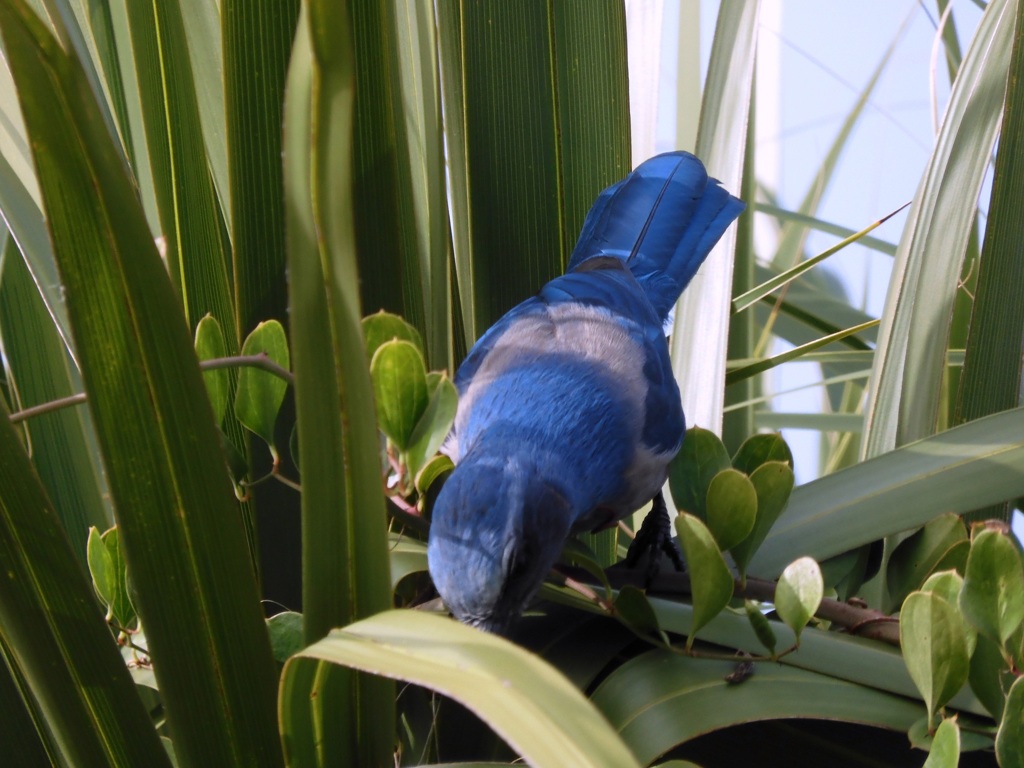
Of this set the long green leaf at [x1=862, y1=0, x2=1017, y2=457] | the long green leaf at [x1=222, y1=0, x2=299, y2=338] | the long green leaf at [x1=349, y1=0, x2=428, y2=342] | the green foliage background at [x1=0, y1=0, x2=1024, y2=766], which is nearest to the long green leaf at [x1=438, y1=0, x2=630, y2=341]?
the green foliage background at [x1=0, y1=0, x2=1024, y2=766]

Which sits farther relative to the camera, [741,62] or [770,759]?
[741,62]

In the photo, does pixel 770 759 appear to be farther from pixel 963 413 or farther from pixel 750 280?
pixel 750 280

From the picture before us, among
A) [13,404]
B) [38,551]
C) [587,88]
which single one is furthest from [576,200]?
[38,551]

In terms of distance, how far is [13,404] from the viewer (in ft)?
3.70

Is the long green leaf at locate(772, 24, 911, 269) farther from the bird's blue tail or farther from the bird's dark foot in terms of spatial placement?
the bird's dark foot

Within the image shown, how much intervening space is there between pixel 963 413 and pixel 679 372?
404 mm

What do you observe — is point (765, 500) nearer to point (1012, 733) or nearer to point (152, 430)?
point (1012, 733)

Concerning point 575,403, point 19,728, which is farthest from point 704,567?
point 575,403

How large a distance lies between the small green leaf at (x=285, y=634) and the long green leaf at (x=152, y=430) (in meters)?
0.07

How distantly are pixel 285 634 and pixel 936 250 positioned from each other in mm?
Answer: 926

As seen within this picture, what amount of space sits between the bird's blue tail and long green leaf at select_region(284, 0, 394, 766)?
964 mm

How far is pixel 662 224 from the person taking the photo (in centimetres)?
181

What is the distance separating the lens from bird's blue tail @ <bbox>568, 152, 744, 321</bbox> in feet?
5.18

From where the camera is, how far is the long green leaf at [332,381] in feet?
1.52
